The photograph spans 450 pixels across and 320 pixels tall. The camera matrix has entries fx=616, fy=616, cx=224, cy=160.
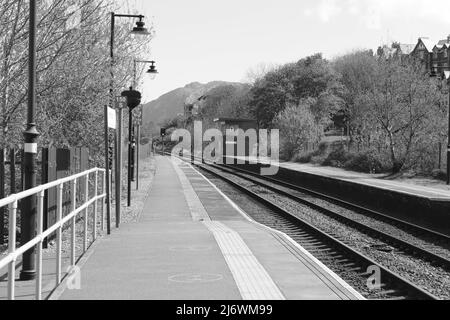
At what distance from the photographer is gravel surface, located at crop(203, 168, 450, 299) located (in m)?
9.18

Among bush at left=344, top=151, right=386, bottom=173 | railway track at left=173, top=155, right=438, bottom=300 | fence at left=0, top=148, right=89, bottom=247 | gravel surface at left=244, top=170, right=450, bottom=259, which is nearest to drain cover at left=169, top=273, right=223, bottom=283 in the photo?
railway track at left=173, top=155, right=438, bottom=300

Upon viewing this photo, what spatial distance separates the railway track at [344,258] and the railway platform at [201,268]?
0.90m

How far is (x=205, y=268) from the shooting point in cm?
785

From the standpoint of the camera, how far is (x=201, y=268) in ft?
25.8

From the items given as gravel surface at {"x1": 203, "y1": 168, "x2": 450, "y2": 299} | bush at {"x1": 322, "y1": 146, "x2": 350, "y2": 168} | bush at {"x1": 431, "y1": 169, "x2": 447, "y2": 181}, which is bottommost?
gravel surface at {"x1": 203, "y1": 168, "x2": 450, "y2": 299}

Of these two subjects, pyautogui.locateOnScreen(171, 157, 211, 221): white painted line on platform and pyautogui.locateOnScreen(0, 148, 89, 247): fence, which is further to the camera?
pyautogui.locateOnScreen(171, 157, 211, 221): white painted line on platform

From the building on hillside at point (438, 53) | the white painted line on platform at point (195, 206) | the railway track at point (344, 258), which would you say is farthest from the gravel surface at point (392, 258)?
the building on hillside at point (438, 53)

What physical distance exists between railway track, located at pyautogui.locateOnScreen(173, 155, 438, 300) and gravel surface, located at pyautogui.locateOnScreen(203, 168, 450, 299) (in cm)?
42

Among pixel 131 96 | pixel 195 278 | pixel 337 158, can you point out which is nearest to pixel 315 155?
pixel 337 158

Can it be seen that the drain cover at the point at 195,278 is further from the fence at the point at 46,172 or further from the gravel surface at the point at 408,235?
the gravel surface at the point at 408,235

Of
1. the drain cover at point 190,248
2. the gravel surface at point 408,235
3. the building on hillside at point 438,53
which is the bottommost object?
the gravel surface at point 408,235

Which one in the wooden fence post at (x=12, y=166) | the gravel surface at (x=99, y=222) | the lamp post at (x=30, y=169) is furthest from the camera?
the gravel surface at (x=99, y=222)

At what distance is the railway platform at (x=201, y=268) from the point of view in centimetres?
648

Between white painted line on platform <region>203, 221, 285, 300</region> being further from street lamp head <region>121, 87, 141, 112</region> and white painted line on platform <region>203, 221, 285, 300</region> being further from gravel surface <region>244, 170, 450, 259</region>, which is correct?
gravel surface <region>244, 170, 450, 259</region>
